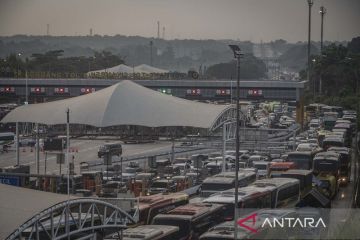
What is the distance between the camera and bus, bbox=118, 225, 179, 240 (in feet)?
22.4

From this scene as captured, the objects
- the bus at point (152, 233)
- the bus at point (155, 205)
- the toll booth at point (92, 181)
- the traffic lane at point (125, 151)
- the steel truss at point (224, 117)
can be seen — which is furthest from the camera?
the traffic lane at point (125, 151)

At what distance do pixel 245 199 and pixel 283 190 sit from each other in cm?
139

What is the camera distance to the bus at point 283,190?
972 centimetres

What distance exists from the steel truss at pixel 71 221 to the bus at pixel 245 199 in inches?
60.2

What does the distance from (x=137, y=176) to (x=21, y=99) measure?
546 inches

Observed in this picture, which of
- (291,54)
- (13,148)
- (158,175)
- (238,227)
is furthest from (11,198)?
(291,54)

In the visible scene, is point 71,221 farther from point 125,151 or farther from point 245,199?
point 125,151

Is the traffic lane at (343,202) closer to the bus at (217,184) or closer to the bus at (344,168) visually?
the bus at (344,168)

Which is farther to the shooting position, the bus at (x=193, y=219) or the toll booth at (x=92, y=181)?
the toll booth at (x=92, y=181)

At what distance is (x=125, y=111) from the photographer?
48.3 ft

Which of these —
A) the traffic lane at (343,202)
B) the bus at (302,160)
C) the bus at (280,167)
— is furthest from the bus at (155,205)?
the bus at (302,160)

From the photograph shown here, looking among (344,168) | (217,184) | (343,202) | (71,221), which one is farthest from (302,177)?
(71,221)

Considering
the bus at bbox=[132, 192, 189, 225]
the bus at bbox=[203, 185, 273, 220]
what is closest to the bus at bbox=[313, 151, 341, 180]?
the bus at bbox=[203, 185, 273, 220]

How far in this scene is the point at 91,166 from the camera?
14359mm
